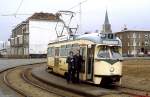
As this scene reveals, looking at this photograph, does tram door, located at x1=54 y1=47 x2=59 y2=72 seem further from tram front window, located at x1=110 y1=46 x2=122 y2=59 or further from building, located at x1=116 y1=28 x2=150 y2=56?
building, located at x1=116 y1=28 x2=150 y2=56

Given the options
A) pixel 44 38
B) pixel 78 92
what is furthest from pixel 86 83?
pixel 44 38

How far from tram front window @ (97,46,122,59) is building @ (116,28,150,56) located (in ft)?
406

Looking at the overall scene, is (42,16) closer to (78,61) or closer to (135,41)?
A: (135,41)

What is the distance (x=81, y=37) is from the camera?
25.3 meters

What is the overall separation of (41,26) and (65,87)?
87209mm

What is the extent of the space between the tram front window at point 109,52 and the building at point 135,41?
124 metres

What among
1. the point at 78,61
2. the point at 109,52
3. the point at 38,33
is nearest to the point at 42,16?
the point at 38,33

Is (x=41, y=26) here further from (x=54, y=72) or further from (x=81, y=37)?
(x=81, y=37)

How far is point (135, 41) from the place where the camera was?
15162cm

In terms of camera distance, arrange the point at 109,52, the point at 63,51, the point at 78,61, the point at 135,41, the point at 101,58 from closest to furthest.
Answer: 1. the point at 101,58
2. the point at 109,52
3. the point at 78,61
4. the point at 63,51
5. the point at 135,41

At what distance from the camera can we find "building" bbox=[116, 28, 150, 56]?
488 ft

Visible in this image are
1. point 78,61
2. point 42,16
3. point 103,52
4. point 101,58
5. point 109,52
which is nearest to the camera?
point 101,58

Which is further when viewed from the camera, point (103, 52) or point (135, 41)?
point (135, 41)

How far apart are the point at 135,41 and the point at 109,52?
12959cm
